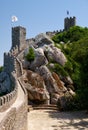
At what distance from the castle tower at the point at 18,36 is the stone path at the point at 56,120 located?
18176 millimetres

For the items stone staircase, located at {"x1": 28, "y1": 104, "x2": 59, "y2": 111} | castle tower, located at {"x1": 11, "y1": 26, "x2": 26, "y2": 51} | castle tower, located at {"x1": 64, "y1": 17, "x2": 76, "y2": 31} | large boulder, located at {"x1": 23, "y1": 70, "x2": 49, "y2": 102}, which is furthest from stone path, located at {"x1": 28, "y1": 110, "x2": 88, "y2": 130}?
castle tower, located at {"x1": 64, "y1": 17, "x2": 76, "y2": 31}

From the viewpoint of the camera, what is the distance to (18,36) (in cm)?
4541

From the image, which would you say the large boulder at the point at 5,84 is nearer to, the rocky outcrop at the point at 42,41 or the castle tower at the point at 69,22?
the rocky outcrop at the point at 42,41

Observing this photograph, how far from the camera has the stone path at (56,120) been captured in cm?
2202

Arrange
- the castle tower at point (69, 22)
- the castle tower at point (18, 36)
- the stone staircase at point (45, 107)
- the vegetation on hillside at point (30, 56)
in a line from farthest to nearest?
1. the castle tower at point (69, 22)
2. the castle tower at point (18, 36)
3. the vegetation on hillside at point (30, 56)
4. the stone staircase at point (45, 107)

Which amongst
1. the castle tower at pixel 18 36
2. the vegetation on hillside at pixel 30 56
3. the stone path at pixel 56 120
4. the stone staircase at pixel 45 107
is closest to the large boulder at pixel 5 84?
the stone staircase at pixel 45 107

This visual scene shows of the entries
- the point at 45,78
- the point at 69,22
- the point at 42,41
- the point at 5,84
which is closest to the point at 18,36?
the point at 42,41

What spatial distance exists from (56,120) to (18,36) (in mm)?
23385

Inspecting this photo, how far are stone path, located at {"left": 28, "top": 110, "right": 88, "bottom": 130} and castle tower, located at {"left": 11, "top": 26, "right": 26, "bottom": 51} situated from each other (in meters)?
18.2

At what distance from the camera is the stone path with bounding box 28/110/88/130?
22.0m

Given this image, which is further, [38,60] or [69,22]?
[69,22]

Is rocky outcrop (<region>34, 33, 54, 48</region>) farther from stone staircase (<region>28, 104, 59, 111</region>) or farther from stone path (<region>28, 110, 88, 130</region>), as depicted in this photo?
stone path (<region>28, 110, 88, 130</region>)

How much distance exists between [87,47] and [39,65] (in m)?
8.46

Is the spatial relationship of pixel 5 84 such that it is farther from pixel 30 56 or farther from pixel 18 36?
pixel 18 36
